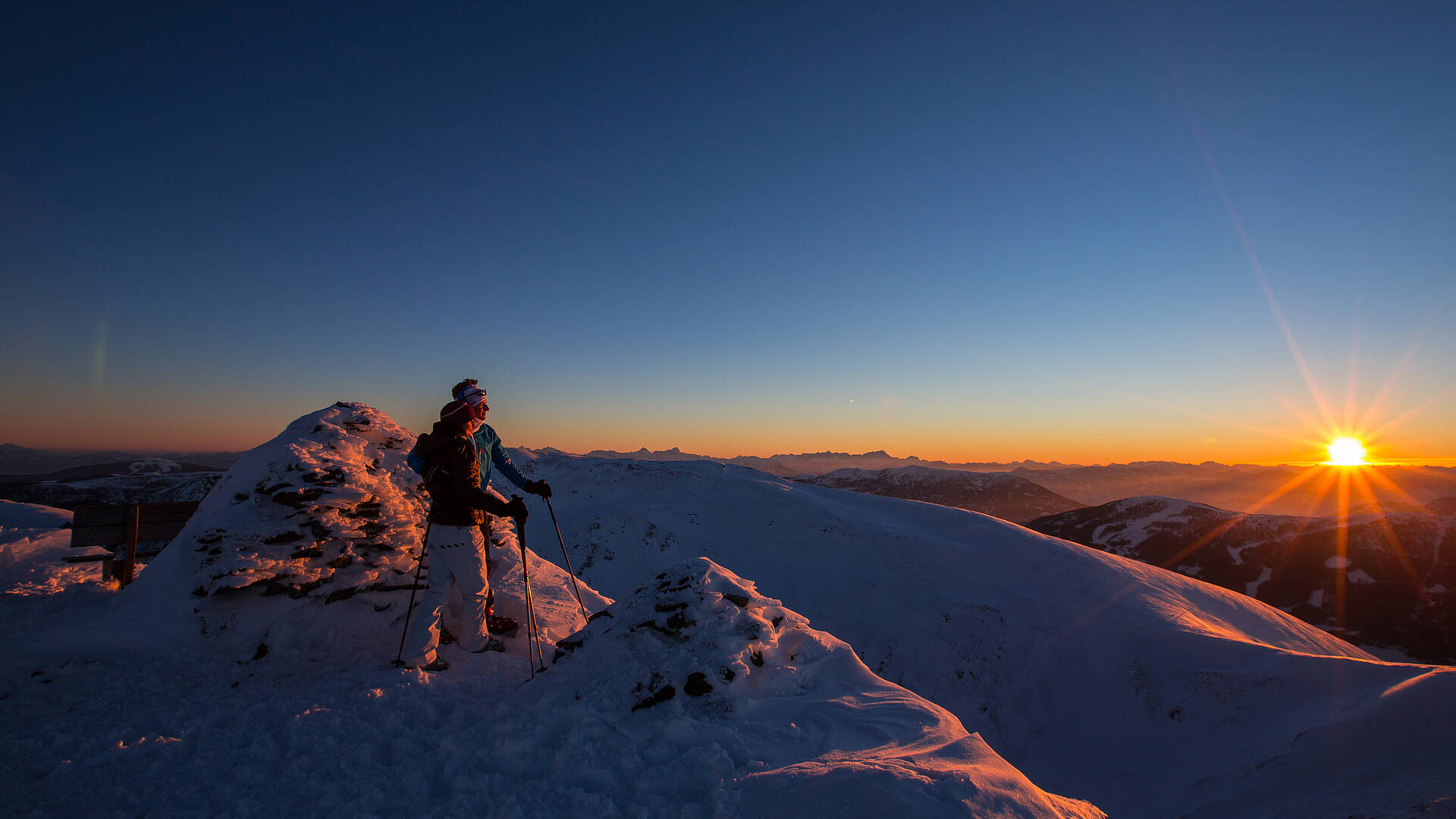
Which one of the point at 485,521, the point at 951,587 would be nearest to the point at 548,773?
the point at 485,521

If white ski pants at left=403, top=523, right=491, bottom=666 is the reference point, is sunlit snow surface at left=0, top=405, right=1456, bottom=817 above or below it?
below

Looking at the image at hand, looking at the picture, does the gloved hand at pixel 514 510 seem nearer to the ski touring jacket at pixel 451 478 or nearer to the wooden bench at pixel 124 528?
the ski touring jacket at pixel 451 478

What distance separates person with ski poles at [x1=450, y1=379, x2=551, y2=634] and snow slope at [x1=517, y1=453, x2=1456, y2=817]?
1272 cm

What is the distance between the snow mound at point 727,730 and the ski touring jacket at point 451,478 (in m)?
2.10

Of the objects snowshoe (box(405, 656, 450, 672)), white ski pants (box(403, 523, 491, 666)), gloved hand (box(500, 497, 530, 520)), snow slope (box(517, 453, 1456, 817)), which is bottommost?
snow slope (box(517, 453, 1456, 817))

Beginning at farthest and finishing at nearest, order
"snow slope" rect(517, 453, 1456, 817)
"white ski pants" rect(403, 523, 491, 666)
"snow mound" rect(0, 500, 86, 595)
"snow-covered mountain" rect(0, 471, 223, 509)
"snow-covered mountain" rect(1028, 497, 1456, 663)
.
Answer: "snow-covered mountain" rect(0, 471, 223, 509) → "snow-covered mountain" rect(1028, 497, 1456, 663) → "snow slope" rect(517, 453, 1456, 817) → "snow mound" rect(0, 500, 86, 595) → "white ski pants" rect(403, 523, 491, 666)

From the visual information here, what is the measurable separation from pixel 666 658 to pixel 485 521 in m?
3.17

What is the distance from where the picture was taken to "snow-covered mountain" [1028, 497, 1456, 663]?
70375 millimetres

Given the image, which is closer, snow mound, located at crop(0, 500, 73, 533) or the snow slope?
the snow slope

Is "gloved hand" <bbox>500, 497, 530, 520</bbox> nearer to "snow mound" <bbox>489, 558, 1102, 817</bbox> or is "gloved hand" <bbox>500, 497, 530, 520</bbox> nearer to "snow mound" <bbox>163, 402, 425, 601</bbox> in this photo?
"snow mound" <bbox>489, 558, 1102, 817</bbox>

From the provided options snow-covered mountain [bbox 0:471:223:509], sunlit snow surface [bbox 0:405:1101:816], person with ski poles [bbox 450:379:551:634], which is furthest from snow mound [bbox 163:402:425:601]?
snow-covered mountain [bbox 0:471:223:509]

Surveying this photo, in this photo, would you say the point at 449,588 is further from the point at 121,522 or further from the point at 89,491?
the point at 89,491

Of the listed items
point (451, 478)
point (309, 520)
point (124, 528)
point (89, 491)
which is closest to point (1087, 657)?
point (451, 478)

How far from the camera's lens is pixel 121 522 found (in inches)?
389
